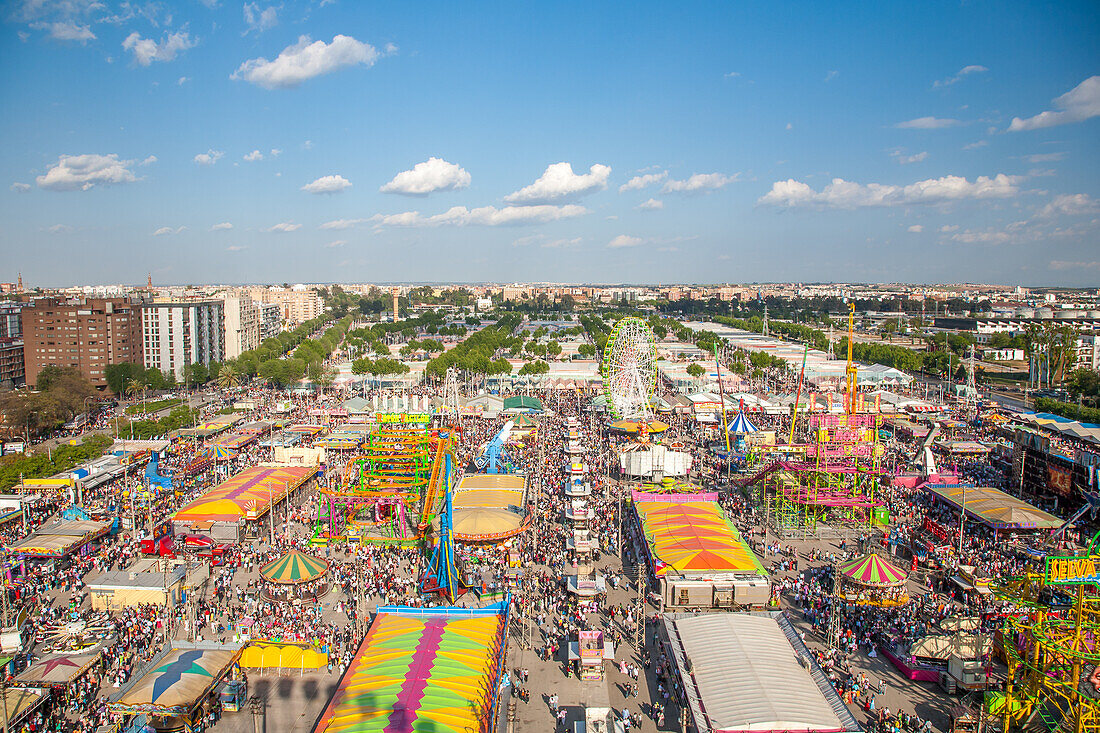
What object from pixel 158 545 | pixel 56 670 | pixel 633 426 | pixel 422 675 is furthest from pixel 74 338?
pixel 422 675

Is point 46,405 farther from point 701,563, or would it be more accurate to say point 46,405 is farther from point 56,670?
point 701,563

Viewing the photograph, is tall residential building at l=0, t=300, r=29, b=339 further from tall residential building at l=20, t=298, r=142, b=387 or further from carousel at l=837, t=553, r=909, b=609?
carousel at l=837, t=553, r=909, b=609

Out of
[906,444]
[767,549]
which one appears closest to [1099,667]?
[767,549]

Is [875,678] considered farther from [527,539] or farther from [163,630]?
[163,630]

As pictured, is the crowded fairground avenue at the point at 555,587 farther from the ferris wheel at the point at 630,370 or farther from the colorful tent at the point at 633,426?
the ferris wheel at the point at 630,370

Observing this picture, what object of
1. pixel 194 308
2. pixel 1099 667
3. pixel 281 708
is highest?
pixel 194 308
